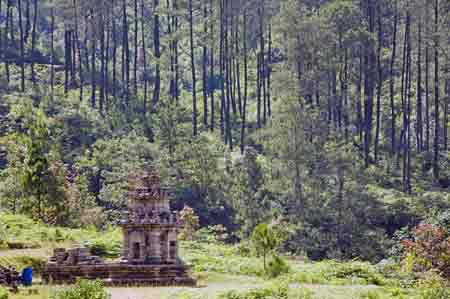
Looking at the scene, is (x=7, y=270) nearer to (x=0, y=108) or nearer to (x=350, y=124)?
(x=0, y=108)

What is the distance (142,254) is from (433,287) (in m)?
10.4

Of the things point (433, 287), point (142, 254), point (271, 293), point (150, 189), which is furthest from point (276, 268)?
point (271, 293)

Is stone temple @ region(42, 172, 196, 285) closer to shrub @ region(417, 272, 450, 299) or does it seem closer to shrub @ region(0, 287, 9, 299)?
shrub @ region(0, 287, 9, 299)

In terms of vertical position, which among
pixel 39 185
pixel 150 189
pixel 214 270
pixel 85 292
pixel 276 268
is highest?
pixel 150 189

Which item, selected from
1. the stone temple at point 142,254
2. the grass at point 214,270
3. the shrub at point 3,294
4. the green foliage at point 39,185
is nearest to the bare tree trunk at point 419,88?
the grass at point 214,270

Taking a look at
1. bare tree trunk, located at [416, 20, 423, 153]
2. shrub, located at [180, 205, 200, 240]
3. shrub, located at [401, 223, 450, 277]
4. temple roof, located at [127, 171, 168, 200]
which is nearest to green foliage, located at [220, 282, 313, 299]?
temple roof, located at [127, 171, 168, 200]

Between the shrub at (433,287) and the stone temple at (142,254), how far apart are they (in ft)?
27.1

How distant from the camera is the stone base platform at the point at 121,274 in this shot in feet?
118

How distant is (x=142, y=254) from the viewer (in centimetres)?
3741

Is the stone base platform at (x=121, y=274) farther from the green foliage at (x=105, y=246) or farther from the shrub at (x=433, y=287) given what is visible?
the green foliage at (x=105, y=246)

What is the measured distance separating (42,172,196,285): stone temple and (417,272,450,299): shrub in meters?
8.25

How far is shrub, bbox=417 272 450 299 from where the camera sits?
102 ft

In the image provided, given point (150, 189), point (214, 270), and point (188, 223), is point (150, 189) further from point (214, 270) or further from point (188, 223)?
point (188, 223)

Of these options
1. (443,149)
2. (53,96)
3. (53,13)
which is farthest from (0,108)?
(443,149)
